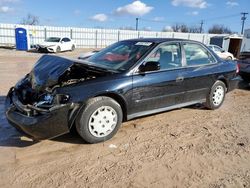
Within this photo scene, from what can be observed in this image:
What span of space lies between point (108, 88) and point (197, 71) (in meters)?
2.16

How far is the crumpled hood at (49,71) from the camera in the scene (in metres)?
3.92

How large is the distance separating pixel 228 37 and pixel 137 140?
89.7 ft

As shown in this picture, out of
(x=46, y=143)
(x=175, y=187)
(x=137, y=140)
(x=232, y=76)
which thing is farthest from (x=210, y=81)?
(x=46, y=143)

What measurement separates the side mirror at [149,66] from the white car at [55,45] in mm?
21359

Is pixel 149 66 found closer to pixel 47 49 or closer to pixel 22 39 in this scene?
pixel 47 49

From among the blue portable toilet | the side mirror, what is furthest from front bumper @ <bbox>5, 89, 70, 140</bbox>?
the blue portable toilet

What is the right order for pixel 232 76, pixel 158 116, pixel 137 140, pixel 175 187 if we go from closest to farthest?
1. pixel 175 187
2. pixel 137 140
3. pixel 158 116
4. pixel 232 76

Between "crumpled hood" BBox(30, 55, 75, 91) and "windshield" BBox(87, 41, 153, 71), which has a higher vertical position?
"windshield" BBox(87, 41, 153, 71)

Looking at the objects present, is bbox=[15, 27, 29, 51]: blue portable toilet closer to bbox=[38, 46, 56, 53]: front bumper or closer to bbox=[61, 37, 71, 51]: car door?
bbox=[38, 46, 56, 53]: front bumper

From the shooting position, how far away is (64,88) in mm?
3701

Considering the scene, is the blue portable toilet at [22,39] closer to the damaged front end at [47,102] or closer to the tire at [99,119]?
the damaged front end at [47,102]

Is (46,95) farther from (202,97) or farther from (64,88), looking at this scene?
(202,97)

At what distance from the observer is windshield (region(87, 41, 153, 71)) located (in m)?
4.51

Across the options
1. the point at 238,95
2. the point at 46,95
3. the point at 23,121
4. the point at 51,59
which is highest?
the point at 51,59
